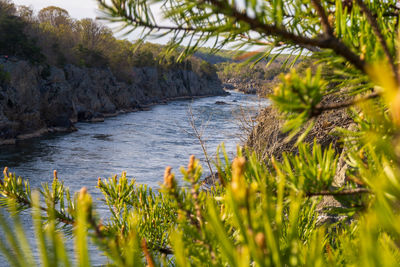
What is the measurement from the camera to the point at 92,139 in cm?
2155

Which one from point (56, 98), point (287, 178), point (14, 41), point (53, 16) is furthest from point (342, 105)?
point (53, 16)

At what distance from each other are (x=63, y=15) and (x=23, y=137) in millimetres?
35093

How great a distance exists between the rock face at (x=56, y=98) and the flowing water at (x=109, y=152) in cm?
146

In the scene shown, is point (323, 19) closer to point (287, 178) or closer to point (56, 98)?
point (287, 178)

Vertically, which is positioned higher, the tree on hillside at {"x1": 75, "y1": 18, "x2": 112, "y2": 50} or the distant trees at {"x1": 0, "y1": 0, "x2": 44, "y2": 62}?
the tree on hillside at {"x1": 75, "y1": 18, "x2": 112, "y2": 50}

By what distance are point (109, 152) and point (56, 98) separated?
11166 millimetres

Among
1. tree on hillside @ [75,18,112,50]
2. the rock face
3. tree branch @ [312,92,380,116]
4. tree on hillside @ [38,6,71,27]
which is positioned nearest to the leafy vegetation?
tree branch @ [312,92,380,116]

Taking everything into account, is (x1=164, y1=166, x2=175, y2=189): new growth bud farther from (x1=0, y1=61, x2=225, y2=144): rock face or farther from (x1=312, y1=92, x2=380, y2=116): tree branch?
(x1=0, y1=61, x2=225, y2=144): rock face

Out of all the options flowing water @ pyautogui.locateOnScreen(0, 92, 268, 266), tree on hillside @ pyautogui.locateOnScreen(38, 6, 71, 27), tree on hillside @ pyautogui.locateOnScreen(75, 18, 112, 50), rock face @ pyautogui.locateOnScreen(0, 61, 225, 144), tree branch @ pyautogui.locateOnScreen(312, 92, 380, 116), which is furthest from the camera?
tree on hillside @ pyautogui.locateOnScreen(38, 6, 71, 27)

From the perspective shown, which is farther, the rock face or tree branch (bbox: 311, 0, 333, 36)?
the rock face

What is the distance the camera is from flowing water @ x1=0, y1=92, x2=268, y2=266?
560 inches

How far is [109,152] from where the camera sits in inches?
734

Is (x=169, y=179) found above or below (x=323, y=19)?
below

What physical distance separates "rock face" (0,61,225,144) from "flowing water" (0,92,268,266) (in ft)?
4.80
